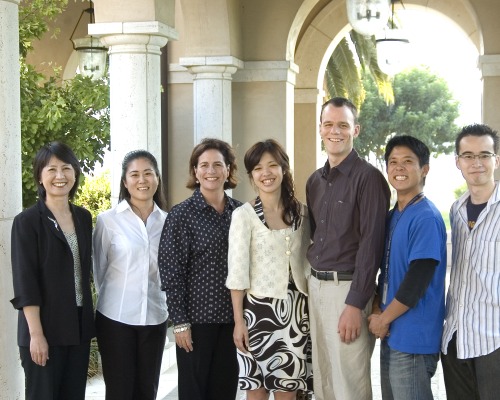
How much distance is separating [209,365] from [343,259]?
1047 mm

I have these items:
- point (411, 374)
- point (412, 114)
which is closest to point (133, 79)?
point (411, 374)

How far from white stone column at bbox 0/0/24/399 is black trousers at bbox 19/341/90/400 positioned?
0.90 feet

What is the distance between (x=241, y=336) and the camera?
16.4ft

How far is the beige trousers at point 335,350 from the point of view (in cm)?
486

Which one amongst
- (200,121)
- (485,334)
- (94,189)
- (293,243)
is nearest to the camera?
(485,334)

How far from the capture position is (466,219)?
4.54m

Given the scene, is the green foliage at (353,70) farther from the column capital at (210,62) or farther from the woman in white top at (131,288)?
the woman in white top at (131,288)

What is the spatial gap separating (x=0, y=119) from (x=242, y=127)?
739 centimetres

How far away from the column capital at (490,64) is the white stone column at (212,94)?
365 cm

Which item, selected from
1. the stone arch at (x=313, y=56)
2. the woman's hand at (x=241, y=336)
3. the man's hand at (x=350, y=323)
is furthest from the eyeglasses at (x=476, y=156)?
the stone arch at (x=313, y=56)

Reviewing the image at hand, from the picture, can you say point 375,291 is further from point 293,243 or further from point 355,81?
point 355,81

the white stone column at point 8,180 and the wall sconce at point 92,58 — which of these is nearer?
the white stone column at point 8,180

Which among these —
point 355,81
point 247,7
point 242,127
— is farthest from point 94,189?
point 355,81

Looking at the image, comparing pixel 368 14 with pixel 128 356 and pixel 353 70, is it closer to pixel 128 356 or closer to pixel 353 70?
pixel 128 356
